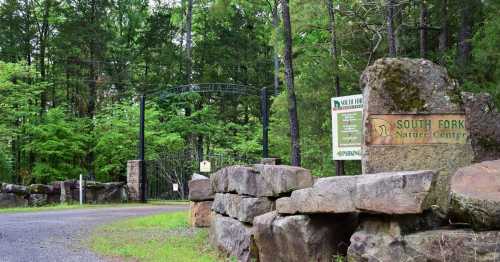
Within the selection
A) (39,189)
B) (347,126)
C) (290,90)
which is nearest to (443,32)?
(290,90)

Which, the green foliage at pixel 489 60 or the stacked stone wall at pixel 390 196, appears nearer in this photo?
the stacked stone wall at pixel 390 196

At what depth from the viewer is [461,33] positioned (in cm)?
1440

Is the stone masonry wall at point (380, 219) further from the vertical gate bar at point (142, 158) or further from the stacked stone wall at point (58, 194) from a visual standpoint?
the vertical gate bar at point (142, 158)

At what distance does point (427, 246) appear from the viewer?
432cm

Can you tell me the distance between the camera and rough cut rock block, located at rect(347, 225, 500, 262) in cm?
400

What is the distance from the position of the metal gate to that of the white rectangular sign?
1106cm

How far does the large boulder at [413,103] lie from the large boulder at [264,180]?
35.0 inches

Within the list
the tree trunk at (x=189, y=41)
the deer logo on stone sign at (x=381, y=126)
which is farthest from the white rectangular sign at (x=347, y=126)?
the tree trunk at (x=189, y=41)

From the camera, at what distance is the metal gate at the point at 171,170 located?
2241 centimetres

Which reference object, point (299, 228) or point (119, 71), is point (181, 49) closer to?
point (119, 71)

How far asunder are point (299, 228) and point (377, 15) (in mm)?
12251

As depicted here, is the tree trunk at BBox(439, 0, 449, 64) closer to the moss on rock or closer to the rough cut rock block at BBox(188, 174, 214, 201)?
the rough cut rock block at BBox(188, 174, 214, 201)

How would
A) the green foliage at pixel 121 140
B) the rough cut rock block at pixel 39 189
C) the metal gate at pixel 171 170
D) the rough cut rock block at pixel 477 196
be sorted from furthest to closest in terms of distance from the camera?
the green foliage at pixel 121 140 → the metal gate at pixel 171 170 → the rough cut rock block at pixel 39 189 → the rough cut rock block at pixel 477 196

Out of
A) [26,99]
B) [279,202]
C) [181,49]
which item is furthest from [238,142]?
[279,202]
